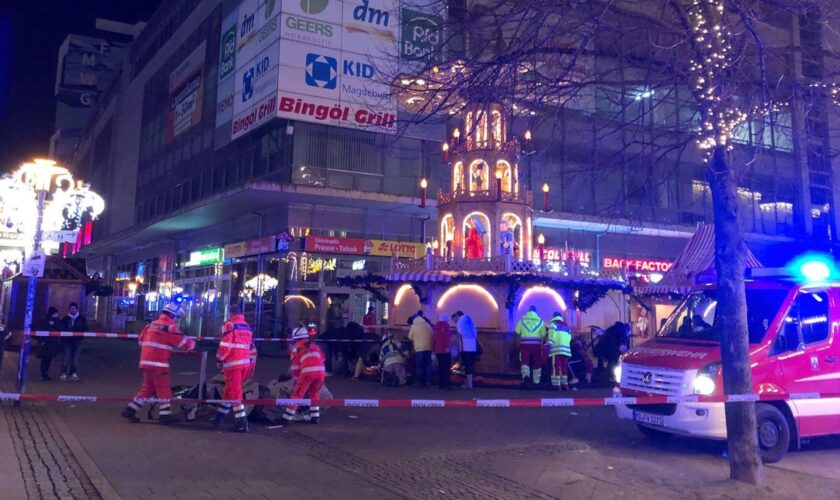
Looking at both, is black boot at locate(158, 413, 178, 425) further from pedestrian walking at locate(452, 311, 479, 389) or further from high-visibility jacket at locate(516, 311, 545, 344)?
high-visibility jacket at locate(516, 311, 545, 344)

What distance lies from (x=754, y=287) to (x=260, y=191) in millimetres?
19063

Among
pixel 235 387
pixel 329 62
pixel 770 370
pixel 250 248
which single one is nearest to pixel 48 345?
pixel 235 387

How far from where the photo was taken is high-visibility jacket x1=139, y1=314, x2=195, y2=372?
9305mm

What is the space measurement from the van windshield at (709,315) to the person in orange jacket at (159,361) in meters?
7.38

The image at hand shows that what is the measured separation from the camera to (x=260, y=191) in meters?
24.4

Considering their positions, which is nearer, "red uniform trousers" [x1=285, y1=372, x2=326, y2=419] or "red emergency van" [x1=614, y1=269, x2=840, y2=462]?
"red emergency van" [x1=614, y1=269, x2=840, y2=462]

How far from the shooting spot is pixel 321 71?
26562 millimetres

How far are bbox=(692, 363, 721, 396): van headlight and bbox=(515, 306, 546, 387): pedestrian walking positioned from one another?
752cm

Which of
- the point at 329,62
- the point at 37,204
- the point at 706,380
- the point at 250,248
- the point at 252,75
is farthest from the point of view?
the point at 252,75

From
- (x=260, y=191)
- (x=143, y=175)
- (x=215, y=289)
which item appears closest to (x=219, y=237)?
(x=215, y=289)

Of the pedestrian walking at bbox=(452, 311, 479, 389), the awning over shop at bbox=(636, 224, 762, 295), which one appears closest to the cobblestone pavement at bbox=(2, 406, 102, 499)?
the pedestrian walking at bbox=(452, 311, 479, 389)

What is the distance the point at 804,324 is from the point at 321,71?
22.1 metres

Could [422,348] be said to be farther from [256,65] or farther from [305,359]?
[256,65]

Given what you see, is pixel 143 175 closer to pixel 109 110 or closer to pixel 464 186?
pixel 109 110
